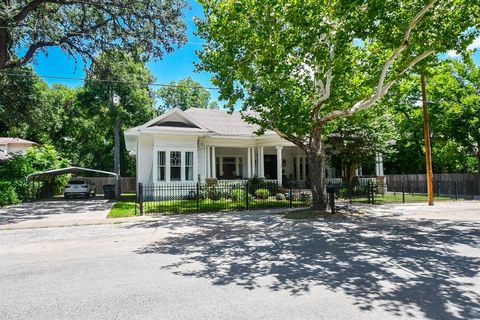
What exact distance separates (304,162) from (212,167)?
948cm

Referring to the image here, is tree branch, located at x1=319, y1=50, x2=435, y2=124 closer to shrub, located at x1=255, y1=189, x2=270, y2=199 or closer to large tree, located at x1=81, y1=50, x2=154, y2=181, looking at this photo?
shrub, located at x1=255, y1=189, x2=270, y2=199

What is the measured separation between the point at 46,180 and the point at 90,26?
13.8m

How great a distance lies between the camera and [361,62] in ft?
51.5

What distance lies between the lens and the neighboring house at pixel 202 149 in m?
21.7

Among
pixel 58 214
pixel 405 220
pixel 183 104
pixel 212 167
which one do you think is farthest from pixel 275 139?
pixel 183 104

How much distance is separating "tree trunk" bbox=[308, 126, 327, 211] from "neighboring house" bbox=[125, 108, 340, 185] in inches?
214

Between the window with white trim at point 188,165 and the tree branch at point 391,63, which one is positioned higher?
the tree branch at point 391,63

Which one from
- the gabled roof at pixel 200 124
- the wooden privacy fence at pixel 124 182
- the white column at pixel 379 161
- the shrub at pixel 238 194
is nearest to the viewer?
the shrub at pixel 238 194

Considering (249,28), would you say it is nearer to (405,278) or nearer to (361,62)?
(361,62)

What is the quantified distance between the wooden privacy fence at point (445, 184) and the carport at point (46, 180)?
20.2 metres

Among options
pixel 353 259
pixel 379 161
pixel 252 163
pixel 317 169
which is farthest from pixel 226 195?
pixel 353 259

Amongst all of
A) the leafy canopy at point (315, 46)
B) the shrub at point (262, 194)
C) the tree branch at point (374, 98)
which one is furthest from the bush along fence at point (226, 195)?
the tree branch at point (374, 98)

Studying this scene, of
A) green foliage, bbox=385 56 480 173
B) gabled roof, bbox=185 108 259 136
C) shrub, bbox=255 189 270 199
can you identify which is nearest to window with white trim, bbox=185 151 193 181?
gabled roof, bbox=185 108 259 136

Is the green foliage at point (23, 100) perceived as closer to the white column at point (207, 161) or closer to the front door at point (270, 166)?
the white column at point (207, 161)
